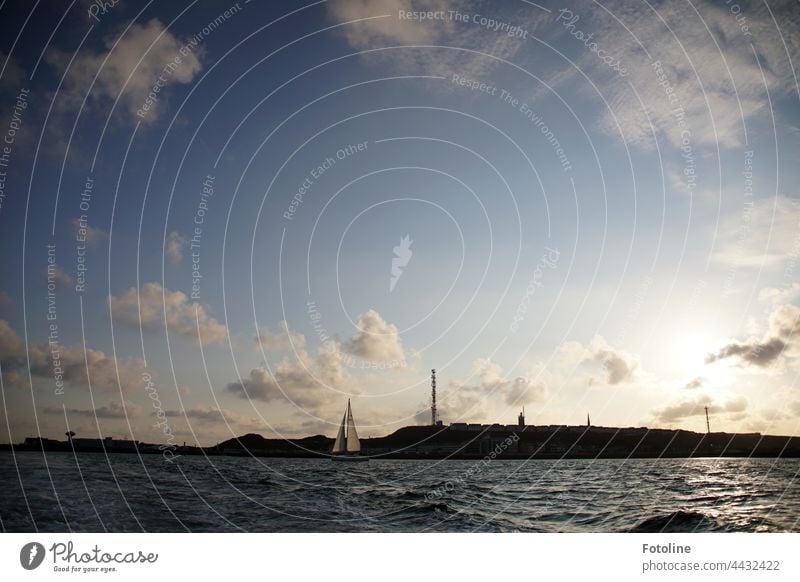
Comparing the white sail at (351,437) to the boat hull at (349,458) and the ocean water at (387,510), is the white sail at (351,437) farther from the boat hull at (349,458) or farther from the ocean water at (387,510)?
the ocean water at (387,510)

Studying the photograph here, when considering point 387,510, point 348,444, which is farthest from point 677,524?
point 348,444

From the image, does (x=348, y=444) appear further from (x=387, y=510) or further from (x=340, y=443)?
(x=387, y=510)

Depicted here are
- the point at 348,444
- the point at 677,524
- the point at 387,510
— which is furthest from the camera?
the point at 348,444

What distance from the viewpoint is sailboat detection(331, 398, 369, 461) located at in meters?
78.6

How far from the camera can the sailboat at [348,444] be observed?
78.6 m

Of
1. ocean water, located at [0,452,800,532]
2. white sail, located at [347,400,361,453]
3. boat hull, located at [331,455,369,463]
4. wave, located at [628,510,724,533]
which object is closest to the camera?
wave, located at [628,510,724,533]

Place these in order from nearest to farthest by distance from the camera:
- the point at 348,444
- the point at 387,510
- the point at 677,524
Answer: the point at 677,524 → the point at 387,510 → the point at 348,444

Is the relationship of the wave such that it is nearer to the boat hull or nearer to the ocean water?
the ocean water

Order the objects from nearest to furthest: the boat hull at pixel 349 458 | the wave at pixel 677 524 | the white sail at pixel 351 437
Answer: the wave at pixel 677 524, the white sail at pixel 351 437, the boat hull at pixel 349 458

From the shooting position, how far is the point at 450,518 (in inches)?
926

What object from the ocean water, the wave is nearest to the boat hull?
Answer: the ocean water

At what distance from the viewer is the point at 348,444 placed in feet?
255

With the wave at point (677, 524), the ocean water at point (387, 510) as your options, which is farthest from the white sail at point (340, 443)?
the wave at point (677, 524)
